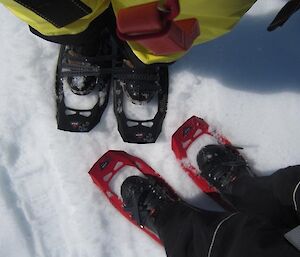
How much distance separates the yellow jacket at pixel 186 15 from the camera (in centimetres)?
107

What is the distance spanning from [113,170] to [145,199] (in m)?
0.16

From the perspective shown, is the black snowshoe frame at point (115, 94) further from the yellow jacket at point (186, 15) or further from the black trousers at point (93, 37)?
the yellow jacket at point (186, 15)

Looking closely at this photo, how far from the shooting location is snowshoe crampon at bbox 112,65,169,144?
155 cm

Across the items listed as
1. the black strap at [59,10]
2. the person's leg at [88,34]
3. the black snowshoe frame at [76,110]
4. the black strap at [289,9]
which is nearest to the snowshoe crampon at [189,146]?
the black snowshoe frame at [76,110]

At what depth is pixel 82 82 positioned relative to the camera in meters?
1.57

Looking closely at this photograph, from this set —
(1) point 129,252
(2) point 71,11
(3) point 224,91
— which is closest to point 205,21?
(2) point 71,11

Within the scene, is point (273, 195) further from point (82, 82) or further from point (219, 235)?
point (82, 82)

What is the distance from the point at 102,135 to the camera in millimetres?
1646

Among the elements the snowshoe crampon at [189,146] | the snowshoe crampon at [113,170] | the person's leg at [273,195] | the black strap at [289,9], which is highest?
the black strap at [289,9]

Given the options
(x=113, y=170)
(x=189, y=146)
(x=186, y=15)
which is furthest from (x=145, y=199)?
(x=186, y=15)

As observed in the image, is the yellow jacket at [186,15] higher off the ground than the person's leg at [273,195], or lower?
higher

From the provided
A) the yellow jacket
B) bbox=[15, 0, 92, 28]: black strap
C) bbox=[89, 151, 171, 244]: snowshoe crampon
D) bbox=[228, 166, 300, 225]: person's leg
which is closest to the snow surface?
bbox=[89, 151, 171, 244]: snowshoe crampon

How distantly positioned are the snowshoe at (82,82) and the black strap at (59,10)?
1.46 ft

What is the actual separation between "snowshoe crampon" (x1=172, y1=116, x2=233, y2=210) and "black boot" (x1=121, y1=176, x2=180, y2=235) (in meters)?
0.11
